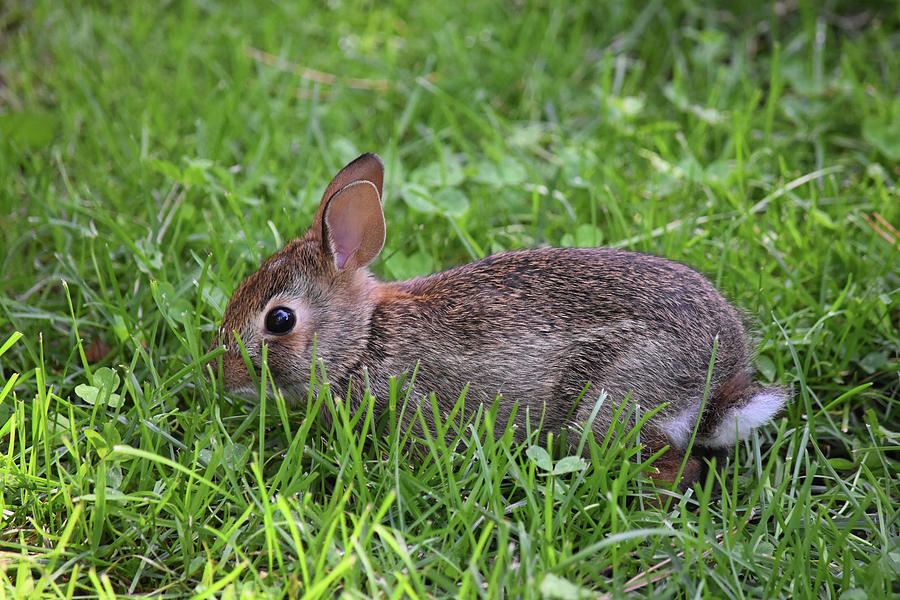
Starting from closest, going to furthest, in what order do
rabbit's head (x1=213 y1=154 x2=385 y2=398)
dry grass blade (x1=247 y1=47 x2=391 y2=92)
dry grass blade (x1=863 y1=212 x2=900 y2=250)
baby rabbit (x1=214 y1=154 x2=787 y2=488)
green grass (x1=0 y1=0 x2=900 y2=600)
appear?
1. green grass (x1=0 y1=0 x2=900 y2=600)
2. baby rabbit (x1=214 y1=154 x2=787 y2=488)
3. rabbit's head (x1=213 y1=154 x2=385 y2=398)
4. dry grass blade (x1=863 y1=212 x2=900 y2=250)
5. dry grass blade (x1=247 y1=47 x2=391 y2=92)

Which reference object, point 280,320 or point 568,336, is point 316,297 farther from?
point 568,336

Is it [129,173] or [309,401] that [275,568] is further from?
[129,173]

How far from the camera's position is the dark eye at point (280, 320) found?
3.68m

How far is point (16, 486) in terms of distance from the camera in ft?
10.2

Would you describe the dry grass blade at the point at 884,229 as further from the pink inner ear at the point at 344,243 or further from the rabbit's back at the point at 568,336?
the pink inner ear at the point at 344,243

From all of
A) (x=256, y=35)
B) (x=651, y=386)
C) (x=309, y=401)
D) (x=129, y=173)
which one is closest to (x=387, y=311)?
(x=309, y=401)

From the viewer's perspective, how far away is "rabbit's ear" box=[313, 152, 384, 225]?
12.6 ft

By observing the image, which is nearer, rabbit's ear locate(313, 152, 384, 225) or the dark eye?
the dark eye

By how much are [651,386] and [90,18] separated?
187 inches

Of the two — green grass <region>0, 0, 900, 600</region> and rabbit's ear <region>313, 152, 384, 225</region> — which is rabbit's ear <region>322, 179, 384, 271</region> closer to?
rabbit's ear <region>313, 152, 384, 225</region>

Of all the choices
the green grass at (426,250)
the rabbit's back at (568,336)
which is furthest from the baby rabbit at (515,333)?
the green grass at (426,250)

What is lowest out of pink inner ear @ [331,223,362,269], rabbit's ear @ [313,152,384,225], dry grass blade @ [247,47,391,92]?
pink inner ear @ [331,223,362,269]

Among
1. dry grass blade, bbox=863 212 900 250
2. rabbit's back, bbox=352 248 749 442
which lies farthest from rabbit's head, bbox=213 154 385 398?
dry grass blade, bbox=863 212 900 250

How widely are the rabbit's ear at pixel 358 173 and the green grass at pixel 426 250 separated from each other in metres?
0.52
